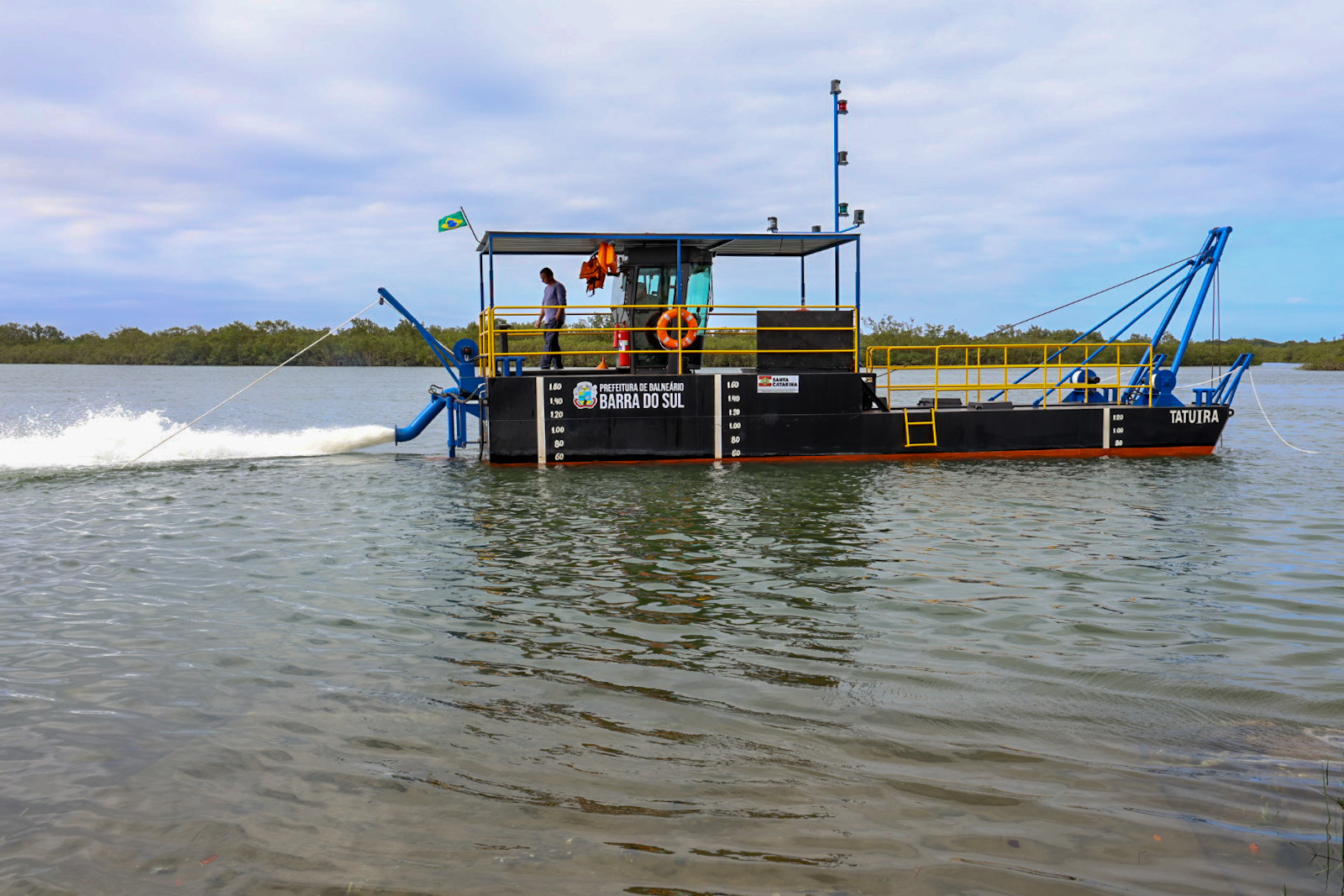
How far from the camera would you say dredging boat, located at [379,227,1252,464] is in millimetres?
16062

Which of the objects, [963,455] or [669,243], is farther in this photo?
[963,455]

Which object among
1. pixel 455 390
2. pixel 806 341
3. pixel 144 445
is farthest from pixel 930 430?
pixel 144 445

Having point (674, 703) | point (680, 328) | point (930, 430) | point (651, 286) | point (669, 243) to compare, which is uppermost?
point (669, 243)

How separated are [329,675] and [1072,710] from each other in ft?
14.5

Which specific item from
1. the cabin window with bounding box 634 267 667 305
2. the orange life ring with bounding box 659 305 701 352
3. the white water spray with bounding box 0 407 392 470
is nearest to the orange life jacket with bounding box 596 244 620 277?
the cabin window with bounding box 634 267 667 305

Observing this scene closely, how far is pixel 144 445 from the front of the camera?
58.9ft

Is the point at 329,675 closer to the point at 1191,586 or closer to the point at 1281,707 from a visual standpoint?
the point at 1281,707

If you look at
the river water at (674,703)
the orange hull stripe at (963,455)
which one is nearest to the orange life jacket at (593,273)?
the orange hull stripe at (963,455)

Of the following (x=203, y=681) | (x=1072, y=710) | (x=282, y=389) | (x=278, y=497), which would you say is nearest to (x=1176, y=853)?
(x=1072, y=710)

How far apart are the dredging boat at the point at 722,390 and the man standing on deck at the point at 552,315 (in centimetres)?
10

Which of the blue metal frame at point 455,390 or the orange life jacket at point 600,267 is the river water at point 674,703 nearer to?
the blue metal frame at point 455,390

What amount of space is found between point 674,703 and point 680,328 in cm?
1205

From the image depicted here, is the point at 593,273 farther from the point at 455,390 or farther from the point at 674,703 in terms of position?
the point at 674,703

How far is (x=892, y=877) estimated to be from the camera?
3.13 m
